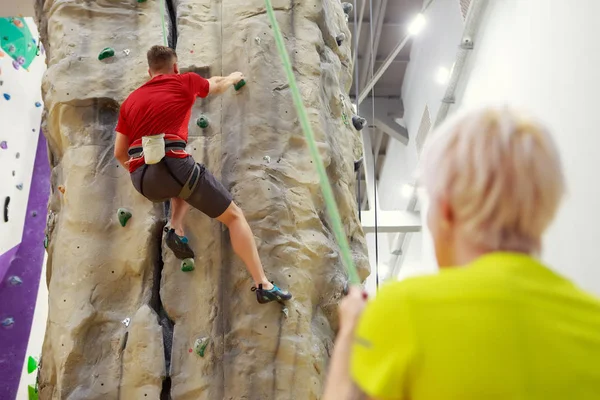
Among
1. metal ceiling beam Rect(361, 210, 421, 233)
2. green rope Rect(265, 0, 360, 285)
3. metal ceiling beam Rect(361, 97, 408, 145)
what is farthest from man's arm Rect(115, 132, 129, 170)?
metal ceiling beam Rect(361, 97, 408, 145)

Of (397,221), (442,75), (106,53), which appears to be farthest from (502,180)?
(397,221)

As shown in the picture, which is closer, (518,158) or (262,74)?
(518,158)

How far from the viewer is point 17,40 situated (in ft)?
18.5

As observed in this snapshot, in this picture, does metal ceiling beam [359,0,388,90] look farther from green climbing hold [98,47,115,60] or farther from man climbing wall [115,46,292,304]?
man climbing wall [115,46,292,304]

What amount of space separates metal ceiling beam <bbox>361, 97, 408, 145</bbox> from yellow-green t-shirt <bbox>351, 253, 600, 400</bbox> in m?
8.96

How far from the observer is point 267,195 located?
2850mm

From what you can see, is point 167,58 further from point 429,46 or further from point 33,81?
point 429,46

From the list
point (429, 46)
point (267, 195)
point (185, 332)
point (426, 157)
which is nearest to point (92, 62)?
point (267, 195)

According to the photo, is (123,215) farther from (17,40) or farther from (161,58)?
(17,40)

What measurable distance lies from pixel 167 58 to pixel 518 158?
2102 mm

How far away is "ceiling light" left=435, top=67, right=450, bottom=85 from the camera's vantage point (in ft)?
24.4

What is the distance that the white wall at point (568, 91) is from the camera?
426 centimetres

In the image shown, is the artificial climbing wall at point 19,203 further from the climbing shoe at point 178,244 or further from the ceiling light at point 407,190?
the ceiling light at point 407,190

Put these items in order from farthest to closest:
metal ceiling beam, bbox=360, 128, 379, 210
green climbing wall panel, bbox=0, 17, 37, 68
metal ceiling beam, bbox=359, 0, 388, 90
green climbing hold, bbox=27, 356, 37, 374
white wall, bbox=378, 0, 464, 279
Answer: metal ceiling beam, bbox=360, 128, 379, 210
metal ceiling beam, bbox=359, 0, 388, 90
white wall, bbox=378, 0, 464, 279
green climbing wall panel, bbox=0, 17, 37, 68
green climbing hold, bbox=27, 356, 37, 374
